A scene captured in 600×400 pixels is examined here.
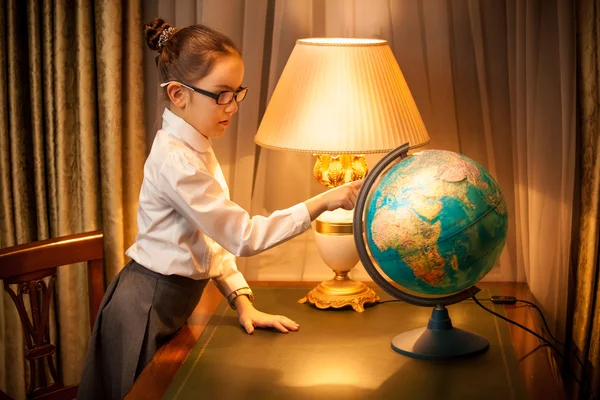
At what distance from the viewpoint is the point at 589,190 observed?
2369 millimetres

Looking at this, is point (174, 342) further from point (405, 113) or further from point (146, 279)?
point (405, 113)

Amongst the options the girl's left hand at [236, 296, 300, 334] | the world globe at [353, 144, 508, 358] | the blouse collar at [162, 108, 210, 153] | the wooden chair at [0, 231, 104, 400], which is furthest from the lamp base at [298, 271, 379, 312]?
the wooden chair at [0, 231, 104, 400]

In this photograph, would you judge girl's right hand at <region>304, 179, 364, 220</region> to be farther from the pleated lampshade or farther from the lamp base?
the lamp base

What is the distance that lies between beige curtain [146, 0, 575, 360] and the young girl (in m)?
0.57

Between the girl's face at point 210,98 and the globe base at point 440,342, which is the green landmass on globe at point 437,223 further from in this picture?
the girl's face at point 210,98

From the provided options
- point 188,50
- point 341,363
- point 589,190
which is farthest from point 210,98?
point 589,190

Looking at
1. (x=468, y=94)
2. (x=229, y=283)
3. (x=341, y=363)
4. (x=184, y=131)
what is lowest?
(x=341, y=363)

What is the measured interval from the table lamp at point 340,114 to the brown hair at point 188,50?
0.77 feet

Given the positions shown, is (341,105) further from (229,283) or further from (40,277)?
(40,277)

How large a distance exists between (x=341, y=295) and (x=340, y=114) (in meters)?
0.49

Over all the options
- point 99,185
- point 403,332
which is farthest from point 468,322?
point 99,185

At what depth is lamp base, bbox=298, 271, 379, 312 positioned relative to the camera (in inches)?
86.9

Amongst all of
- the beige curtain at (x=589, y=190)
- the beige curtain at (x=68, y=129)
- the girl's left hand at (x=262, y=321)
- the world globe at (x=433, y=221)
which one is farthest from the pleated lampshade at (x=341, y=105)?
the beige curtain at (x=68, y=129)

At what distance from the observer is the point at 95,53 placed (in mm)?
2633
